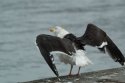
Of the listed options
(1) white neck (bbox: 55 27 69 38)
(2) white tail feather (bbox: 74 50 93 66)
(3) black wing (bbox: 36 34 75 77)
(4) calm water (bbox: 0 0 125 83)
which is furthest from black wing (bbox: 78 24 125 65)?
(4) calm water (bbox: 0 0 125 83)

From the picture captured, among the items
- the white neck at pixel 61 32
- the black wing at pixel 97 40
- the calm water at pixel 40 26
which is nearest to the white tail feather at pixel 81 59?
the black wing at pixel 97 40

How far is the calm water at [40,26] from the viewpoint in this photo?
1614cm

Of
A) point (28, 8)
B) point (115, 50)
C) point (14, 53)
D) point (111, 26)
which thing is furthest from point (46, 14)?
point (115, 50)

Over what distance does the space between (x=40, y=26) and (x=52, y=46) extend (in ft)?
40.3

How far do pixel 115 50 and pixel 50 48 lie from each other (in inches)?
50.1

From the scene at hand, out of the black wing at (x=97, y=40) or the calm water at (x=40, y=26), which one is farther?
the calm water at (x=40, y=26)

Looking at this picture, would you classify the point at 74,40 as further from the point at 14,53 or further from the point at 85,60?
the point at 14,53

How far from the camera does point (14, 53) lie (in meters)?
17.9

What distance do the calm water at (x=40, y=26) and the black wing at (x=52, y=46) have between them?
4357 millimetres

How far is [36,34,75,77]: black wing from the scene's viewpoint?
33.5 ft

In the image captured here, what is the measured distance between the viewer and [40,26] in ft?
74.0

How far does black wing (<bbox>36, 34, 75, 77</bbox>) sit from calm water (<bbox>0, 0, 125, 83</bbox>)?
14.3 ft

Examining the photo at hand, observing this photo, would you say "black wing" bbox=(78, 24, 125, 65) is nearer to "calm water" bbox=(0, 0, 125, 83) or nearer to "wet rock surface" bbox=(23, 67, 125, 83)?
"wet rock surface" bbox=(23, 67, 125, 83)

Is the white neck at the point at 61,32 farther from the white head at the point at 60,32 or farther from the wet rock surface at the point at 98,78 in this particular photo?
the wet rock surface at the point at 98,78
